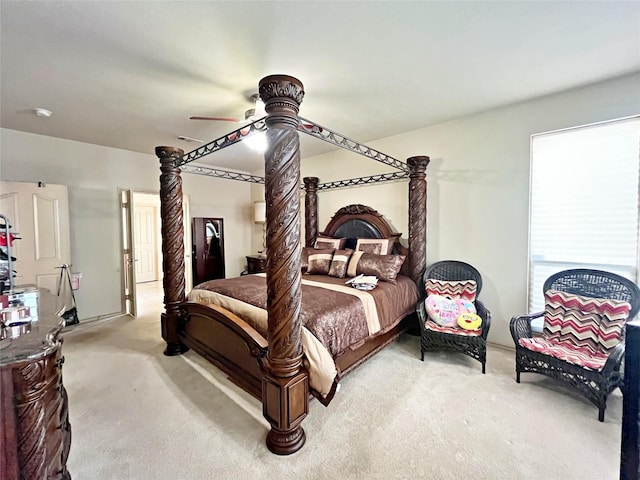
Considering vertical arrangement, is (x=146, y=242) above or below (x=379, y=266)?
above

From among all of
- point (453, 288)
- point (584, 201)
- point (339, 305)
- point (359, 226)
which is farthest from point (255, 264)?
point (584, 201)

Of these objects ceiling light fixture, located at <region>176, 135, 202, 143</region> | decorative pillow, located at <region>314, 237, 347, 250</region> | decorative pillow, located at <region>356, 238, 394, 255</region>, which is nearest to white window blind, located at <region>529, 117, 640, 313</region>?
decorative pillow, located at <region>356, 238, 394, 255</region>

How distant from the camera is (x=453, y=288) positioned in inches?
121

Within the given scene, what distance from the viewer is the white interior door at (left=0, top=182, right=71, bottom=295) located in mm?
3299

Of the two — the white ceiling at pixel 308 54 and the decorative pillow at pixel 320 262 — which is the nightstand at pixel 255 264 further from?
the white ceiling at pixel 308 54

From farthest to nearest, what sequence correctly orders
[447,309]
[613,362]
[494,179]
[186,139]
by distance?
[186,139] → [494,179] → [447,309] → [613,362]

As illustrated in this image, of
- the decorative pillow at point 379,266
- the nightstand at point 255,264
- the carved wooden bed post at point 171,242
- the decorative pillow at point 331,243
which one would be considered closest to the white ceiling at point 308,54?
the carved wooden bed post at point 171,242

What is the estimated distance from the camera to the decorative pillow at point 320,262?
3.64 m

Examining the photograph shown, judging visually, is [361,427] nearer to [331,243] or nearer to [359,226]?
Answer: [331,243]

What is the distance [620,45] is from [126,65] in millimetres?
3697

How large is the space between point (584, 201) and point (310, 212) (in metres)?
3.45

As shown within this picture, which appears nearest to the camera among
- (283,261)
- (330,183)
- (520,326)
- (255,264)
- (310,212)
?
(283,261)

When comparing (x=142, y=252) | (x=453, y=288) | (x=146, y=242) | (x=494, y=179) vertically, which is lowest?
(x=453, y=288)

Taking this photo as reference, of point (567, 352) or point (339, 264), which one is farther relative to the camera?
point (339, 264)
